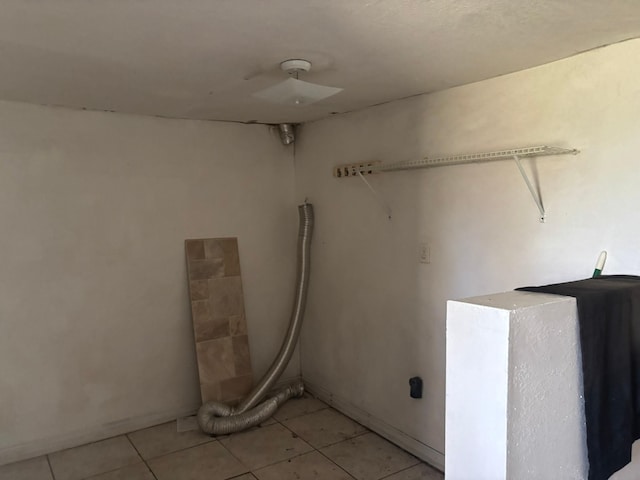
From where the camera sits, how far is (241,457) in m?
2.96

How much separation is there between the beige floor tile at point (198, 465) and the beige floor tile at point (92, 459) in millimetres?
194

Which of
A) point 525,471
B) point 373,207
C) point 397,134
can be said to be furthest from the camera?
point 373,207

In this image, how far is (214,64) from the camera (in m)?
2.20

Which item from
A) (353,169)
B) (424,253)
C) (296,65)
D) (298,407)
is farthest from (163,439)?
(296,65)

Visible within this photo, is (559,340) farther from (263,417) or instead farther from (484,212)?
(263,417)

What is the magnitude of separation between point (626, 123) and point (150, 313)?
2961 millimetres

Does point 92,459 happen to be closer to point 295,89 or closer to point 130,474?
point 130,474

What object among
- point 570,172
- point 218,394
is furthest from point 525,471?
point 218,394

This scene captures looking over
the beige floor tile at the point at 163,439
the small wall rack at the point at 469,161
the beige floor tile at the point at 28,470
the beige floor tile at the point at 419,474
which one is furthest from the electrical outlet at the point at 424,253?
the beige floor tile at the point at 28,470

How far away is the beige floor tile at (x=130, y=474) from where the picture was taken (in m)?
2.75

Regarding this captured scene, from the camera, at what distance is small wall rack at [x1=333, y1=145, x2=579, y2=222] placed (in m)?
2.16

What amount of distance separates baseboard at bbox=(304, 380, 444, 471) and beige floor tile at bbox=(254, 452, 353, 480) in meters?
0.45

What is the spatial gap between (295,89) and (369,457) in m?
2.18

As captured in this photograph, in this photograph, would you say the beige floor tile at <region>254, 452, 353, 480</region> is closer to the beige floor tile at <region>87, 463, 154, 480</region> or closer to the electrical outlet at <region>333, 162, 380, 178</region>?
the beige floor tile at <region>87, 463, 154, 480</region>
